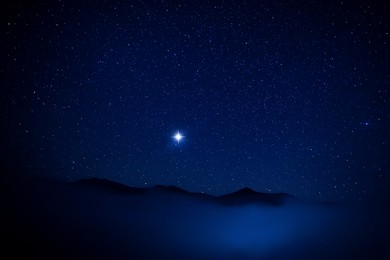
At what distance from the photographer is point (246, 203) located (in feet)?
163

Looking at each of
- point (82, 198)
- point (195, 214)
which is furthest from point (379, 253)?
point (82, 198)

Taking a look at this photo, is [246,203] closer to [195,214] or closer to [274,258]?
[195,214]

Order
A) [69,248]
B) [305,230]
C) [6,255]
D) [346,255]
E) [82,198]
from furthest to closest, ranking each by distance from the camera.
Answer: [305,230] → [82,198] → [346,255] → [69,248] → [6,255]

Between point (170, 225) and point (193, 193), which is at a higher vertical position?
point (193, 193)

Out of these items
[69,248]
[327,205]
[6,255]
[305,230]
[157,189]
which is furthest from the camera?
[327,205]

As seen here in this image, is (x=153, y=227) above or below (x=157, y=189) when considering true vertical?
below

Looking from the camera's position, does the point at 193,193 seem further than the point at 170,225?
Yes

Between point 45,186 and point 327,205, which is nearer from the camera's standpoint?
point 45,186

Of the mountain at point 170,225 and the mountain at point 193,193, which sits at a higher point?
the mountain at point 193,193

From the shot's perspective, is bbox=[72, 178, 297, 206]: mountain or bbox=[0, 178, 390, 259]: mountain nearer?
bbox=[0, 178, 390, 259]: mountain

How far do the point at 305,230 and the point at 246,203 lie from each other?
465 inches

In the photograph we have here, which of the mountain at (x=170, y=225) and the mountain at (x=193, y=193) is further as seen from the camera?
the mountain at (x=193, y=193)

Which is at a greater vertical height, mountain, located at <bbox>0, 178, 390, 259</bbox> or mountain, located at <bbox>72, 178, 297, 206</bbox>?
mountain, located at <bbox>72, 178, 297, 206</bbox>

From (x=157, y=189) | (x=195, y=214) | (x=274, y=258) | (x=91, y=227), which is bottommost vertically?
(x=274, y=258)
